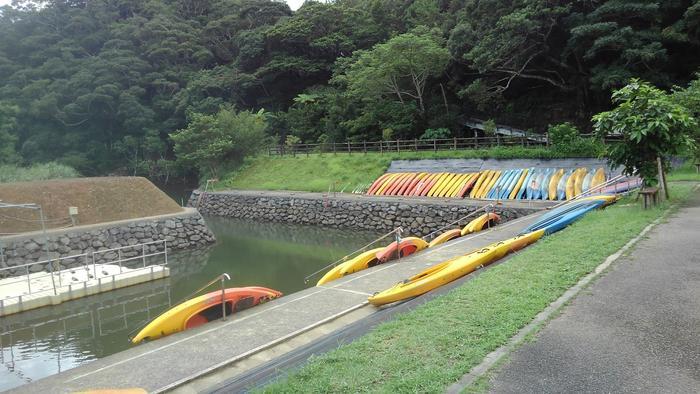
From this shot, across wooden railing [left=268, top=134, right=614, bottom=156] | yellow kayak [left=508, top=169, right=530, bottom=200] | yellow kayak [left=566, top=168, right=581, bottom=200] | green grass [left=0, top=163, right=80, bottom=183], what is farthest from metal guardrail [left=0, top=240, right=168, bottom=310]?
wooden railing [left=268, top=134, right=614, bottom=156]

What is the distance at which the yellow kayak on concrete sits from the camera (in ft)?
21.7

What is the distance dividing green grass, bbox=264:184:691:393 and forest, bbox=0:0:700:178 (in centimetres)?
1906

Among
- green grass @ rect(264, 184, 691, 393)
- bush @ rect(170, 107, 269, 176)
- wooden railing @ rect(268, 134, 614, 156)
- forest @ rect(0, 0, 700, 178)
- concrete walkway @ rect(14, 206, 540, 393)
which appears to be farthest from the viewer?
bush @ rect(170, 107, 269, 176)


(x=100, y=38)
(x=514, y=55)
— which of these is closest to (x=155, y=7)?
(x=100, y=38)

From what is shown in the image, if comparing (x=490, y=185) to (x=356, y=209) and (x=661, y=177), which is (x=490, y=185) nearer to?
(x=356, y=209)

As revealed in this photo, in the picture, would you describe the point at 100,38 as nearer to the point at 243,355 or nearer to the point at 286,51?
the point at 286,51

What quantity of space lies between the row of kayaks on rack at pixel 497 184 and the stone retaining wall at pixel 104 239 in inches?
339

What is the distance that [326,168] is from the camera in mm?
26969

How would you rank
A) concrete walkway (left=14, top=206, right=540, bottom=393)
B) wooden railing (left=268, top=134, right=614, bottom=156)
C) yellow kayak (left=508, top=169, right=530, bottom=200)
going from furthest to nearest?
wooden railing (left=268, top=134, right=614, bottom=156)
yellow kayak (left=508, top=169, right=530, bottom=200)
concrete walkway (left=14, top=206, right=540, bottom=393)

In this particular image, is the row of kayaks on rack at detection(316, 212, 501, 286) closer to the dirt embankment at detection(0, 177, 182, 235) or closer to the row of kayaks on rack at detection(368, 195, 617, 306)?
the row of kayaks on rack at detection(368, 195, 617, 306)

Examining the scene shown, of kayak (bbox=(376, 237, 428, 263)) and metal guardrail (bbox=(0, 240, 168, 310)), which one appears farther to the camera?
metal guardrail (bbox=(0, 240, 168, 310))

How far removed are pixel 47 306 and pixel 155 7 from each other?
169 feet

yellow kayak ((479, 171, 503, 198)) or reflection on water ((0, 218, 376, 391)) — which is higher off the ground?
yellow kayak ((479, 171, 503, 198))

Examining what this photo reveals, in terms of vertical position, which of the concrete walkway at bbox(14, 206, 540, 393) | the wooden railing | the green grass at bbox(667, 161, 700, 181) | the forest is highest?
the forest
